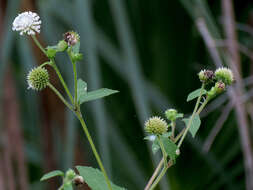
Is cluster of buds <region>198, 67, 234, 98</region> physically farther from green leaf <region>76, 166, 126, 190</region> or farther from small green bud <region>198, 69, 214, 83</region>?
green leaf <region>76, 166, 126, 190</region>

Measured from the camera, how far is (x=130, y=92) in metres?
1.62

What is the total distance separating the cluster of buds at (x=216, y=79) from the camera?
0.42 meters

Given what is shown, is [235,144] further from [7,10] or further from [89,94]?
[89,94]

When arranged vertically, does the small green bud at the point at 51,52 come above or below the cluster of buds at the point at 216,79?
above

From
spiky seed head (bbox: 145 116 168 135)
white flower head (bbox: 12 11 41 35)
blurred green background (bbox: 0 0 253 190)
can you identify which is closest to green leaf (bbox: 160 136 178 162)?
spiky seed head (bbox: 145 116 168 135)

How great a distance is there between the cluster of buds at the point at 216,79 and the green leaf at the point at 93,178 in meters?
0.11

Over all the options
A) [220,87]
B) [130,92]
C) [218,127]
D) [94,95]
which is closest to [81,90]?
[94,95]

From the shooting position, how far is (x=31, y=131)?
1.75 meters

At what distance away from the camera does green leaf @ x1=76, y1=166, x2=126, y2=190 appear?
383 mm

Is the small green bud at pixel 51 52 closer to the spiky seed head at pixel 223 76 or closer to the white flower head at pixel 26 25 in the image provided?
the white flower head at pixel 26 25

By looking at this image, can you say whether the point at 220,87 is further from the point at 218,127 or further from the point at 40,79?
the point at 218,127

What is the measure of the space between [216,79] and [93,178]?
15cm

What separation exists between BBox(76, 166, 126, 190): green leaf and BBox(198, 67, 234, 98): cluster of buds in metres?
0.11

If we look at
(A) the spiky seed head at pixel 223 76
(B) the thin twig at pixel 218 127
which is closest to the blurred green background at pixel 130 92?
(B) the thin twig at pixel 218 127
